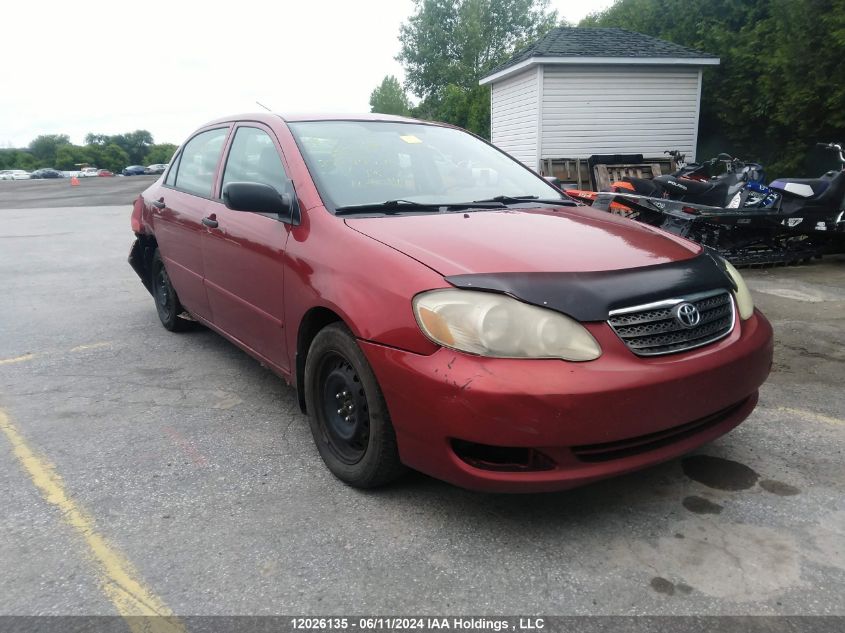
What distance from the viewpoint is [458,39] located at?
146 feet

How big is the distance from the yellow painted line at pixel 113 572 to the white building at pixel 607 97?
12860 mm

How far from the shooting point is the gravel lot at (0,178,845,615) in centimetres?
207

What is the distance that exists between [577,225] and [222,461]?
1998 mm

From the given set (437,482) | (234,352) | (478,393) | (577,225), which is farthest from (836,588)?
(234,352)

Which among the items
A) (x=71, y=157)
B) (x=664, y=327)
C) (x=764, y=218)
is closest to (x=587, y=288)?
(x=664, y=327)

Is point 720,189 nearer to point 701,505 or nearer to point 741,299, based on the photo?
point 741,299

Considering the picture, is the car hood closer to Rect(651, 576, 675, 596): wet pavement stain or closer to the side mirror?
the side mirror

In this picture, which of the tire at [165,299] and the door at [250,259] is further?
the tire at [165,299]

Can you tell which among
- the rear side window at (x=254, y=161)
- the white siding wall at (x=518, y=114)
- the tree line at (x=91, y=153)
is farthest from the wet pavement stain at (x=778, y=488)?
the tree line at (x=91, y=153)

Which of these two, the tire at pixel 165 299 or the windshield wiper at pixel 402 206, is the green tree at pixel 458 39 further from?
the windshield wiper at pixel 402 206

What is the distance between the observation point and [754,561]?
2.19m

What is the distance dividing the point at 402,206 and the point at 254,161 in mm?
1092

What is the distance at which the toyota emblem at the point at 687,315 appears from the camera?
2.33m

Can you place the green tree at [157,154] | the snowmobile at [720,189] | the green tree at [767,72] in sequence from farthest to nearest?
the green tree at [157,154], the green tree at [767,72], the snowmobile at [720,189]
